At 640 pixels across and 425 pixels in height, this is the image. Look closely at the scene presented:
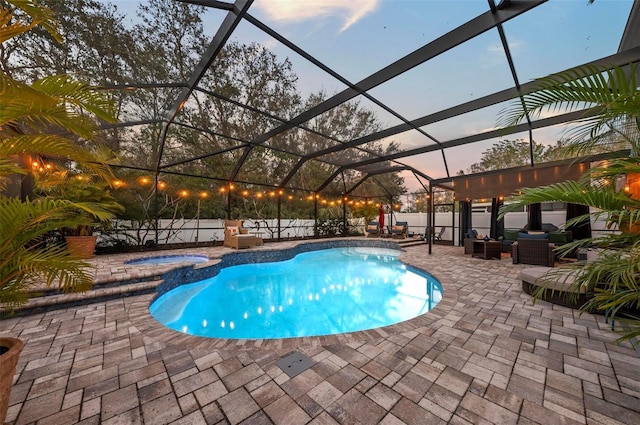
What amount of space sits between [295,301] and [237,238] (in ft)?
15.6

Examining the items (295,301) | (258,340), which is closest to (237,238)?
(295,301)

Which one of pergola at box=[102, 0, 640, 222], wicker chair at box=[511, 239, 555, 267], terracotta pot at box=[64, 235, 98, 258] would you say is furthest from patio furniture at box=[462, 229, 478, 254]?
terracotta pot at box=[64, 235, 98, 258]

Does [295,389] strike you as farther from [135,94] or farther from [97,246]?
[97,246]

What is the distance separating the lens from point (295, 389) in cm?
183

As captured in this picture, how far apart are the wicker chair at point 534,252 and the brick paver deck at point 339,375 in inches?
142

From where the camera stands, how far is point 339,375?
200cm

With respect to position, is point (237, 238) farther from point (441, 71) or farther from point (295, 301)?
point (441, 71)

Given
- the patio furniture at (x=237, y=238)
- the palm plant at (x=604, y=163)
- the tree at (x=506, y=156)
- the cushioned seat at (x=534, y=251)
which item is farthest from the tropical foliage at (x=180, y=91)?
the tree at (x=506, y=156)

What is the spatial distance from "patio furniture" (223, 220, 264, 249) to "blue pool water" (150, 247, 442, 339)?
1.44 metres

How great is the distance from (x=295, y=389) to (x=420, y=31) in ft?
18.0

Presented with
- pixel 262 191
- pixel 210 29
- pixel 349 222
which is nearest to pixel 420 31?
pixel 210 29

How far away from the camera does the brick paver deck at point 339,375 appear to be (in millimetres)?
1621

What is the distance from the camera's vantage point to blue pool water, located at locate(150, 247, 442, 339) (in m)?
4.00

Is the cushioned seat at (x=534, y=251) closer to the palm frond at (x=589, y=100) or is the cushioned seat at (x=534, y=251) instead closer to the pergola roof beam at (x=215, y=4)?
the palm frond at (x=589, y=100)
